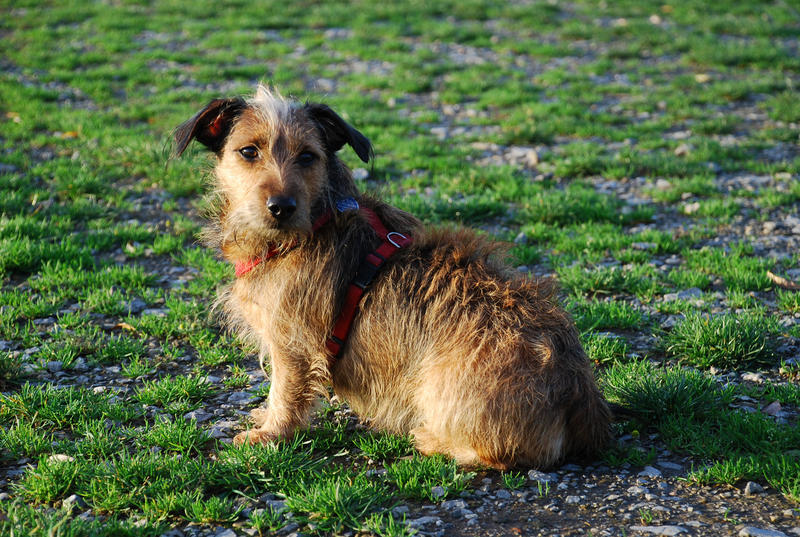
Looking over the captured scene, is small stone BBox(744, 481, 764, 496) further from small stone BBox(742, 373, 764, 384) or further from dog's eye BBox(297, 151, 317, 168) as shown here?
dog's eye BBox(297, 151, 317, 168)

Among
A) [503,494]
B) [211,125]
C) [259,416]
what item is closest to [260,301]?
[259,416]

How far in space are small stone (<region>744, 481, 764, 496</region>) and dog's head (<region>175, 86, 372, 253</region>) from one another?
2.80 metres

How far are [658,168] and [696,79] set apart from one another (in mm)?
5439

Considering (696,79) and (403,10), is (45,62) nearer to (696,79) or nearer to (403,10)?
(403,10)

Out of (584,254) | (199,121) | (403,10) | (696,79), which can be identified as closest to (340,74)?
(403,10)

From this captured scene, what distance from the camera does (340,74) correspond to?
13875mm

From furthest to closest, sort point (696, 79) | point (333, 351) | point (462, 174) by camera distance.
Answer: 1. point (696, 79)
2. point (462, 174)
3. point (333, 351)

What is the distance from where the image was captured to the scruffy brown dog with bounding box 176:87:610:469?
3811 mm

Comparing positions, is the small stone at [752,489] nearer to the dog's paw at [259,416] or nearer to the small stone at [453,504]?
the small stone at [453,504]

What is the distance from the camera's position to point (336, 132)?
4.42m

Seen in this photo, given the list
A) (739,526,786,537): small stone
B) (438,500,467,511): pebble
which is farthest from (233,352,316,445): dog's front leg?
(739,526,786,537): small stone

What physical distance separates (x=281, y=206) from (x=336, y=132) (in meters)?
0.80

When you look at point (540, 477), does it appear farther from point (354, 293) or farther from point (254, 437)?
point (254, 437)

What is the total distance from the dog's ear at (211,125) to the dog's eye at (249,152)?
0.26 metres
